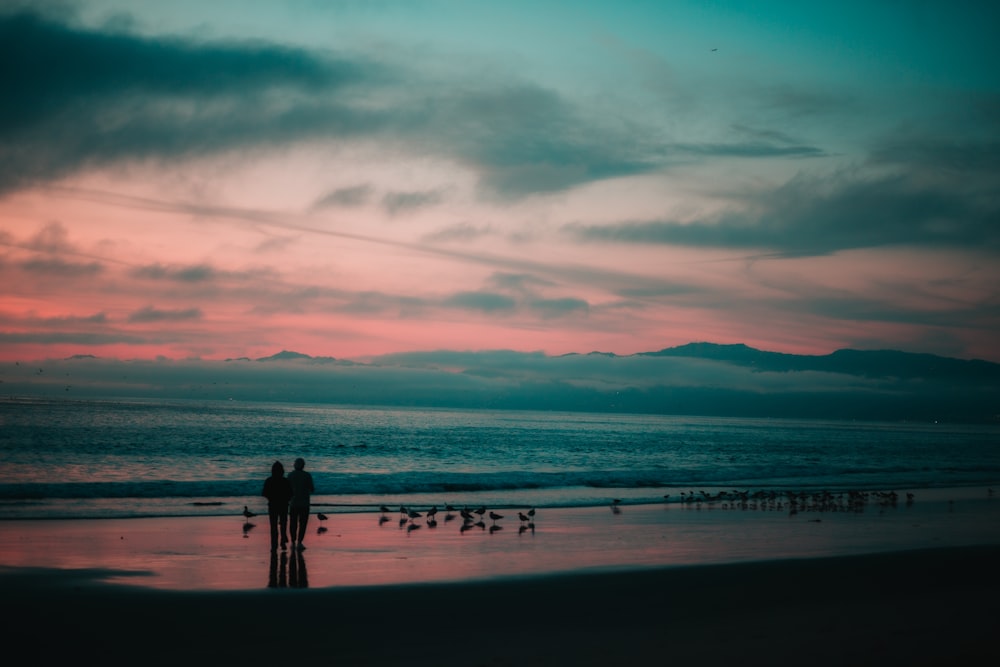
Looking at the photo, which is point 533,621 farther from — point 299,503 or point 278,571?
point 299,503

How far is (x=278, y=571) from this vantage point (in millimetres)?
13133

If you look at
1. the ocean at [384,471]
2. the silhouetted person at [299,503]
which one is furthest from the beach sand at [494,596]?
the ocean at [384,471]

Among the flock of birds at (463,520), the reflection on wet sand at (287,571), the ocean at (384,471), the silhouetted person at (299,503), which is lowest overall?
the ocean at (384,471)

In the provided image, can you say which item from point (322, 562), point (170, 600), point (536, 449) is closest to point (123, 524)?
point (322, 562)

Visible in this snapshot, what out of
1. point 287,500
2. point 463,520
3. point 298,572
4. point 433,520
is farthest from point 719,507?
point 298,572

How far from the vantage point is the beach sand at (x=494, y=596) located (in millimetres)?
8695

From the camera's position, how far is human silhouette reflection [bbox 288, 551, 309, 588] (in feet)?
39.6

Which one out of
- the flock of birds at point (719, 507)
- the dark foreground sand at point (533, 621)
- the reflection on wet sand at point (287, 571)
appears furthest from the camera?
the flock of birds at point (719, 507)

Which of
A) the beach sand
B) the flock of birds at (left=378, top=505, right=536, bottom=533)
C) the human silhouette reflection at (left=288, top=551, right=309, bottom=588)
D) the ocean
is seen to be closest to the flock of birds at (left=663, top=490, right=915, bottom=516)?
the ocean

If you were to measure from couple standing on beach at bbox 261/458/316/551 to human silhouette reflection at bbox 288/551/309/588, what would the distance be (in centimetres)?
52

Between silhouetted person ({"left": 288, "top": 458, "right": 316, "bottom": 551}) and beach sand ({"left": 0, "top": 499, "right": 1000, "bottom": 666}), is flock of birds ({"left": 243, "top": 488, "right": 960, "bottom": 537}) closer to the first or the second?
beach sand ({"left": 0, "top": 499, "right": 1000, "bottom": 666})

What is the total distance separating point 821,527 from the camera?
20.7m

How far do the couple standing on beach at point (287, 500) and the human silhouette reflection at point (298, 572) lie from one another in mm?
517

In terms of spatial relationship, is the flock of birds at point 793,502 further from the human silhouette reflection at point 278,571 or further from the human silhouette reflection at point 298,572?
the human silhouette reflection at point 278,571
